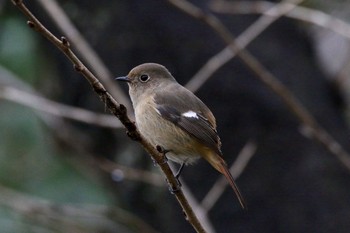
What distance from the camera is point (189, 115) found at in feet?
12.0

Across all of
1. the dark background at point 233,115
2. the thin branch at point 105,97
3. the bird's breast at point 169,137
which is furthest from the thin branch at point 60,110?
the thin branch at point 105,97

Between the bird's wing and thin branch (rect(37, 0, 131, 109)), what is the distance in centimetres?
71

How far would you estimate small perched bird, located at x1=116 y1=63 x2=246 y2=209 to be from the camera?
11.6 ft

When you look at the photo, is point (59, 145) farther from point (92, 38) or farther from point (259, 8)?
point (259, 8)

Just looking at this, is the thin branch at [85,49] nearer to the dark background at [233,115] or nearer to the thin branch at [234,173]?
the dark background at [233,115]

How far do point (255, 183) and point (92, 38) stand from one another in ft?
3.90

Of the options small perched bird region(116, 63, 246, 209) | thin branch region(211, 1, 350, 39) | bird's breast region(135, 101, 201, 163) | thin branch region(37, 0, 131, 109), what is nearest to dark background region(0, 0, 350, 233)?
thin branch region(211, 1, 350, 39)

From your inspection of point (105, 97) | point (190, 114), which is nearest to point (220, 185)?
point (190, 114)

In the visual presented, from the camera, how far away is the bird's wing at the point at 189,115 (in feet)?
11.7

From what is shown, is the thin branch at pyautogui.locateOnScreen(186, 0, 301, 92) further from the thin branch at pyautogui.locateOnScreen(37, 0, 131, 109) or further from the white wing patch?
the white wing patch

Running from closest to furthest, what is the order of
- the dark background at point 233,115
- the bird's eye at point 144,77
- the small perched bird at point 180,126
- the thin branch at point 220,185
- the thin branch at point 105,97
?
the thin branch at point 105,97 < the small perched bird at point 180,126 < the bird's eye at point 144,77 < the thin branch at point 220,185 < the dark background at point 233,115

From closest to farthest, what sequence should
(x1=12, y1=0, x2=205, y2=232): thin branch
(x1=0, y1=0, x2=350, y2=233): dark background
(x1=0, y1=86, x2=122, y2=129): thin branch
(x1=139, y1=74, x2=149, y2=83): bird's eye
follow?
(x1=12, y1=0, x2=205, y2=232): thin branch → (x1=139, y1=74, x2=149, y2=83): bird's eye → (x1=0, y1=86, x2=122, y2=129): thin branch → (x1=0, y1=0, x2=350, y2=233): dark background

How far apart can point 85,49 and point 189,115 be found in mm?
1080

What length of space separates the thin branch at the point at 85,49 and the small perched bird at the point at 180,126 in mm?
621
